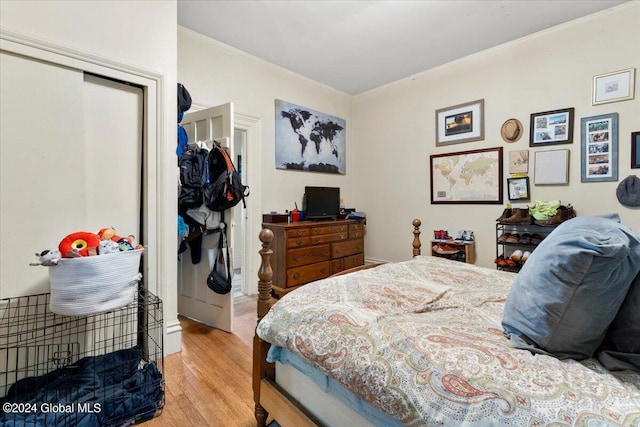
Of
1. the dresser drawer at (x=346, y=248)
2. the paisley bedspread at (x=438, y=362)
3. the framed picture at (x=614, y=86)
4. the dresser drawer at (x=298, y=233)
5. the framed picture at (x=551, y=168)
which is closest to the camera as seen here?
the paisley bedspread at (x=438, y=362)

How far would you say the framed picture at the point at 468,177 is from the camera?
3441 millimetres

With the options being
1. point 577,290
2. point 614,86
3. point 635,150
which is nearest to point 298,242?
point 577,290

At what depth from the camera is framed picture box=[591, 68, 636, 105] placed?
8.74ft

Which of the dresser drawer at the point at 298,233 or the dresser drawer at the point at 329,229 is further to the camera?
the dresser drawer at the point at 329,229

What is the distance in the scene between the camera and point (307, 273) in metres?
3.53

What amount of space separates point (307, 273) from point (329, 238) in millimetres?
537

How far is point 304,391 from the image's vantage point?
120cm

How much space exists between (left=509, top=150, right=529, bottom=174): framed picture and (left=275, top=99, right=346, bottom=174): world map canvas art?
2.24 meters

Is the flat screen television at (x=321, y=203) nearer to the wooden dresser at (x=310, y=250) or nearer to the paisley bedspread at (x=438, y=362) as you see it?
the wooden dresser at (x=310, y=250)

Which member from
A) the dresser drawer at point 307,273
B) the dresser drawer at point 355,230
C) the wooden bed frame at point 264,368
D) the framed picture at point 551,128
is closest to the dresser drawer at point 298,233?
the dresser drawer at point 307,273

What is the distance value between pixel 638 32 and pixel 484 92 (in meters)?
1.25

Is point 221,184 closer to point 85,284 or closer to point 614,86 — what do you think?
point 85,284

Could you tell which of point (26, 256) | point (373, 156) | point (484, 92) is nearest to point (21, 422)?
point (26, 256)

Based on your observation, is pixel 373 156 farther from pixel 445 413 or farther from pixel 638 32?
pixel 445 413
